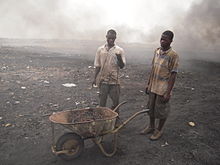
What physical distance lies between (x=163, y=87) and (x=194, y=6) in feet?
66.7

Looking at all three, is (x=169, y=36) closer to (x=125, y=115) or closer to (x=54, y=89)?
(x=125, y=115)

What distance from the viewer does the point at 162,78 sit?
387 cm

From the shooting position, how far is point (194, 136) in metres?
4.40

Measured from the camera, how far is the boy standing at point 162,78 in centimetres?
371

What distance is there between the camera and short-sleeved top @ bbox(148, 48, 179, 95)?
146 inches

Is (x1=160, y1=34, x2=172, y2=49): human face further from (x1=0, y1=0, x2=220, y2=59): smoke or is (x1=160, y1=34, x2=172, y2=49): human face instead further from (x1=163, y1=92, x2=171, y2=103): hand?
(x1=0, y1=0, x2=220, y2=59): smoke

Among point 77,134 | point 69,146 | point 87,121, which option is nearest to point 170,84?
point 87,121

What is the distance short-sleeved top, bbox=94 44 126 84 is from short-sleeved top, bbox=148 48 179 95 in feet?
2.25

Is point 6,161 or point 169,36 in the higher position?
point 169,36

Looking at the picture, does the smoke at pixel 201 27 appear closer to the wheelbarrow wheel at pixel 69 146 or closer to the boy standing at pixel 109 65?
the boy standing at pixel 109 65

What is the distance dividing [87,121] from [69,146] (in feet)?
1.69

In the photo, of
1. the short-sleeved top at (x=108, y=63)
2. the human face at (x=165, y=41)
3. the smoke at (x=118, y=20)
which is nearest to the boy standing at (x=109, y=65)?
the short-sleeved top at (x=108, y=63)

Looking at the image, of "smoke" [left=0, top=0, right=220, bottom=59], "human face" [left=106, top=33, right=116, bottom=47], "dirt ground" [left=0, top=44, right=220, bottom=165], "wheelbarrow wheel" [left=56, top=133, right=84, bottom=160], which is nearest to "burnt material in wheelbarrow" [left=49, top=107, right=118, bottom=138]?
"wheelbarrow wheel" [left=56, top=133, right=84, bottom=160]

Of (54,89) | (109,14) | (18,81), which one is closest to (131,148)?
(54,89)
